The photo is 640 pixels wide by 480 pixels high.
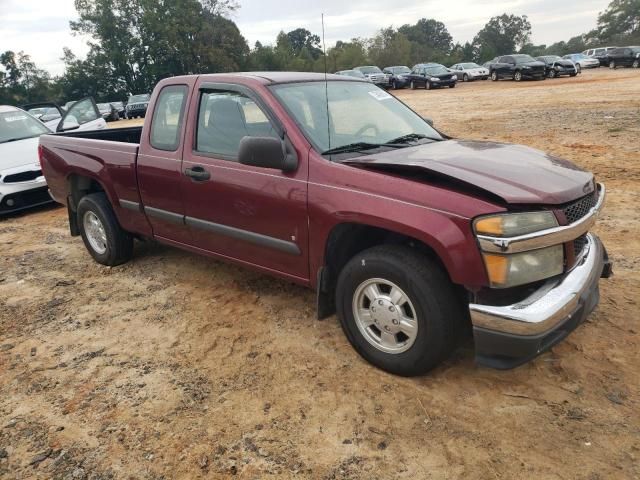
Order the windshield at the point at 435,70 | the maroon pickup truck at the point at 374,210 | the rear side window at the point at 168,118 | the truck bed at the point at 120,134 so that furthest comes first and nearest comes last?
the windshield at the point at 435,70 < the truck bed at the point at 120,134 < the rear side window at the point at 168,118 < the maroon pickup truck at the point at 374,210

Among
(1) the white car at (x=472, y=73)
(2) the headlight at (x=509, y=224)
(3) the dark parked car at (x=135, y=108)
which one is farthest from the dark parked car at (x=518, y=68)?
(2) the headlight at (x=509, y=224)

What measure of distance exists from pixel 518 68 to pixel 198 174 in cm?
2985

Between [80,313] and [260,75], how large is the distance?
2.42 meters

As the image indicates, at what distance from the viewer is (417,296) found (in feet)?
A: 9.21

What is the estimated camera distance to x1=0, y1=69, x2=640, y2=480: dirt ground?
2498 millimetres

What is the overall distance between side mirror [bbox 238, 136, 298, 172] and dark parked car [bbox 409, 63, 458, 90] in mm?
29461

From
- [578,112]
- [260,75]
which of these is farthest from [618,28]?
[260,75]

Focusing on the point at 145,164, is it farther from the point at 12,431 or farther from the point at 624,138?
the point at 624,138

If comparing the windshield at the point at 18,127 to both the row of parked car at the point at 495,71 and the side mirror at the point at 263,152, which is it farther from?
the row of parked car at the point at 495,71

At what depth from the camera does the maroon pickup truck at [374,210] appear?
2619 millimetres

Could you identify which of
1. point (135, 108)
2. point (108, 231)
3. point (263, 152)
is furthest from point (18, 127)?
point (135, 108)

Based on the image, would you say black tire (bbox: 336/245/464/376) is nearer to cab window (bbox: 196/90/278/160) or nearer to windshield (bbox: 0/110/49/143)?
cab window (bbox: 196/90/278/160)

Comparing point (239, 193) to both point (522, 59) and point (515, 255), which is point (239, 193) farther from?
point (522, 59)

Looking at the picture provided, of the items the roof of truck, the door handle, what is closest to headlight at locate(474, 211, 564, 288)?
the roof of truck
